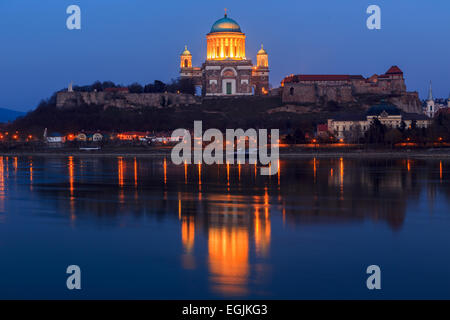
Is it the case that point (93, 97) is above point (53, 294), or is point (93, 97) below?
above

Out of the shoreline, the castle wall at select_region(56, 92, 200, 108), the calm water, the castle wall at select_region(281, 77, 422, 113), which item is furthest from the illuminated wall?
the calm water

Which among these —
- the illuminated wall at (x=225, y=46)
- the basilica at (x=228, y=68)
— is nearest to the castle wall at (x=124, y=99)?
the basilica at (x=228, y=68)

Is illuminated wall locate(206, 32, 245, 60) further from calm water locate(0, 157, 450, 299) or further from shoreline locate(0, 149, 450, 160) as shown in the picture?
calm water locate(0, 157, 450, 299)

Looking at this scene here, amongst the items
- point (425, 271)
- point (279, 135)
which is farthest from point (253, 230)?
point (279, 135)

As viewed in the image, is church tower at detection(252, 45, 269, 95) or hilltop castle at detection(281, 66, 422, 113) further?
church tower at detection(252, 45, 269, 95)

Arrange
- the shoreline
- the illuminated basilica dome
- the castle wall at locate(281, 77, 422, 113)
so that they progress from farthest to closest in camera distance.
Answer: the illuminated basilica dome
the castle wall at locate(281, 77, 422, 113)
the shoreline

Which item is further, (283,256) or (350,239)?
(350,239)
